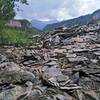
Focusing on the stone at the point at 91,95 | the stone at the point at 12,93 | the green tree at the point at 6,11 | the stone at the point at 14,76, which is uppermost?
the green tree at the point at 6,11

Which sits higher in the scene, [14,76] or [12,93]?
[14,76]

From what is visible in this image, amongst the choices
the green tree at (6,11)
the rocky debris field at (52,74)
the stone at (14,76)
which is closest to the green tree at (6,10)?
the green tree at (6,11)

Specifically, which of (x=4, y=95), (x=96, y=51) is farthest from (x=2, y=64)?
(x=96, y=51)

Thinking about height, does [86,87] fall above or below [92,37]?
below

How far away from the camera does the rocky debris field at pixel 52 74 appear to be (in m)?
12.2

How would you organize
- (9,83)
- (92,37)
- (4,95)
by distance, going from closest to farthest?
(4,95)
(9,83)
(92,37)

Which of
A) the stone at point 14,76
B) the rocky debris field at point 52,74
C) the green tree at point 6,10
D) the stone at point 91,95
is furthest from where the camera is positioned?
the green tree at point 6,10

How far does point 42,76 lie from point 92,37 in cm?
1073

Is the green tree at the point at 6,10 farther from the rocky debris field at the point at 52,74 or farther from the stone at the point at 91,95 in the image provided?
the stone at the point at 91,95

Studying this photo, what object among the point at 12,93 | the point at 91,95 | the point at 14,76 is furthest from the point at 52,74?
the point at 12,93

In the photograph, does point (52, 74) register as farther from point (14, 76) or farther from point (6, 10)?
point (6, 10)

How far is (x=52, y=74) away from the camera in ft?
45.8

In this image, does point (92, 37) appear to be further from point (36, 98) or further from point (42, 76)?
point (36, 98)

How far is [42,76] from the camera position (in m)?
13.5
